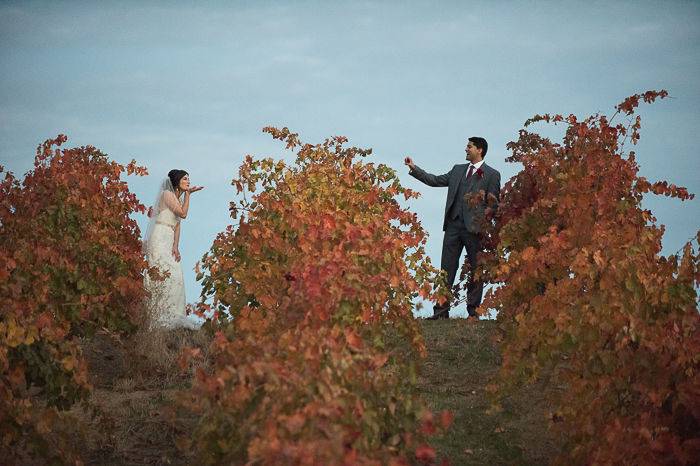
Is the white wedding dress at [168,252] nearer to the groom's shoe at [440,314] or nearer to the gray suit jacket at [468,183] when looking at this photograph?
the groom's shoe at [440,314]

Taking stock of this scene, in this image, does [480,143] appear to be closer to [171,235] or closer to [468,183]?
[468,183]

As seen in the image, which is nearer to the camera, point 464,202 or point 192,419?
point 192,419

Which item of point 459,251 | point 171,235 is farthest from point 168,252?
point 459,251

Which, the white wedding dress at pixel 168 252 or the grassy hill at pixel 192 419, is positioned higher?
the white wedding dress at pixel 168 252

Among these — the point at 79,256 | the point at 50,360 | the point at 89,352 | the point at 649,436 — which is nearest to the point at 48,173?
the point at 79,256

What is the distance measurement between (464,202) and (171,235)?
14.0 ft

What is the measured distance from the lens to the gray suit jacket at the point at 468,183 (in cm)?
1284

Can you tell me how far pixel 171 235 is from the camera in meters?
13.6

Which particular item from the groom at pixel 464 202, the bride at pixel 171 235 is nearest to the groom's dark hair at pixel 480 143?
the groom at pixel 464 202

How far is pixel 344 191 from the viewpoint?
9.71 metres

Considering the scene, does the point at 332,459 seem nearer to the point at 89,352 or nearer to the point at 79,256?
the point at 79,256

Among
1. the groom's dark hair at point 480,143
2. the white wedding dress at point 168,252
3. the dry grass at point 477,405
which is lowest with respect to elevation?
the dry grass at point 477,405

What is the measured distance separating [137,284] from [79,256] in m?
0.76

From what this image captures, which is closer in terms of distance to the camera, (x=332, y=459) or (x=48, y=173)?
(x=332, y=459)
